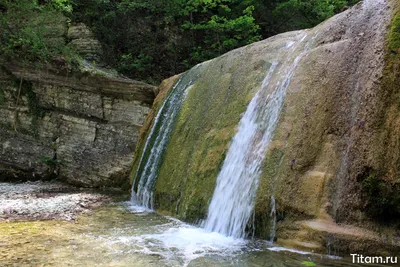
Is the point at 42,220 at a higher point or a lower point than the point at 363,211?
lower

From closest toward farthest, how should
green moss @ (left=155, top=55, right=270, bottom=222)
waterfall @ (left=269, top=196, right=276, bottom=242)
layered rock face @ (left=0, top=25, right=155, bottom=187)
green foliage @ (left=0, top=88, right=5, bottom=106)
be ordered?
waterfall @ (left=269, top=196, right=276, bottom=242) → green moss @ (left=155, top=55, right=270, bottom=222) → layered rock face @ (left=0, top=25, right=155, bottom=187) → green foliage @ (left=0, top=88, right=5, bottom=106)

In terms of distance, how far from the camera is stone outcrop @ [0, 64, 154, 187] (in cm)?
872

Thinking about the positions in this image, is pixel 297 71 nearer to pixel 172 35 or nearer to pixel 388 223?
pixel 388 223

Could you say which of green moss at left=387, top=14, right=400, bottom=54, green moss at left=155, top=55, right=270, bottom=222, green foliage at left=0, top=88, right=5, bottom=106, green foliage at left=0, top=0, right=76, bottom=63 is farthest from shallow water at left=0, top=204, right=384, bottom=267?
green foliage at left=0, top=88, right=5, bottom=106

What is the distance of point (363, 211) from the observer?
11.0 ft

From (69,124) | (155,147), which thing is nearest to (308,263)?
(155,147)

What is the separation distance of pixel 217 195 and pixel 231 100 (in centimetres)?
173

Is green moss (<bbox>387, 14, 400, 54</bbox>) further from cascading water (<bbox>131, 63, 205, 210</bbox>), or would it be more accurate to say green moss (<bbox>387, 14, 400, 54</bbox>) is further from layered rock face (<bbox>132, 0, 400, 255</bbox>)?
cascading water (<bbox>131, 63, 205, 210</bbox>)

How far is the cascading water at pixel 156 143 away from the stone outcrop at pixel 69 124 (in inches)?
42.9

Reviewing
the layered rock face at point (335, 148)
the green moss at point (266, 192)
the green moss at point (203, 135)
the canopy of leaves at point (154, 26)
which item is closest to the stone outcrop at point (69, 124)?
the canopy of leaves at point (154, 26)

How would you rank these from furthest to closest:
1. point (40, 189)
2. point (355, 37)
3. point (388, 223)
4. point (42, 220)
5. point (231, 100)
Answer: point (40, 189), point (231, 100), point (42, 220), point (355, 37), point (388, 223)

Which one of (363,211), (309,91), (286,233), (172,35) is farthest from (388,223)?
(172,35)

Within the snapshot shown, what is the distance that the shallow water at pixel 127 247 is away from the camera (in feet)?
10.8

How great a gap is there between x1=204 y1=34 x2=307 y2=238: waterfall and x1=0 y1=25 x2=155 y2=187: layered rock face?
161 inches
